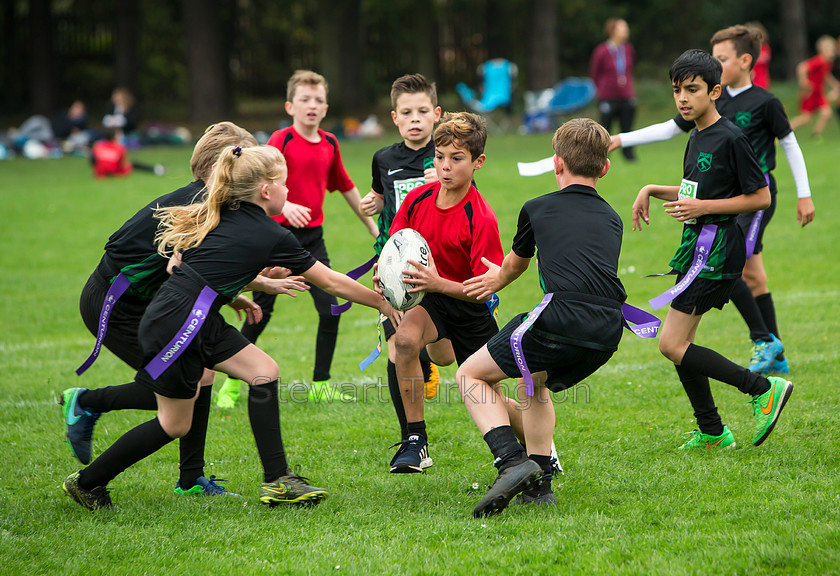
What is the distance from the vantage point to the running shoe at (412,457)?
4.43m

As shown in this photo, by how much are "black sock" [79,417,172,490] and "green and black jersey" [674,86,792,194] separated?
3934 millimetres

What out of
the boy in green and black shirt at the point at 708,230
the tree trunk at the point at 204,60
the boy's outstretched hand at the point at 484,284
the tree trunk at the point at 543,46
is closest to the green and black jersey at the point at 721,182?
the boy in green and black shirt at the point at 708,230

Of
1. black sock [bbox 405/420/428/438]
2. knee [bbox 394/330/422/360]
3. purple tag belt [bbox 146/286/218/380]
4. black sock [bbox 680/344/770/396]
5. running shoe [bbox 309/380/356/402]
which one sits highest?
purple tag belt [bbox 146/286/218/380]

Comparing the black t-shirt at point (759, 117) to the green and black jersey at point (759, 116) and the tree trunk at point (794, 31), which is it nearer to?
the green and black jersey at point (759, 116)

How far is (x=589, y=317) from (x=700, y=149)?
1.44 metres

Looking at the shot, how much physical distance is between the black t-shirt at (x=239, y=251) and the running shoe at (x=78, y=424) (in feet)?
3.70

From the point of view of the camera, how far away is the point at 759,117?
5664mm

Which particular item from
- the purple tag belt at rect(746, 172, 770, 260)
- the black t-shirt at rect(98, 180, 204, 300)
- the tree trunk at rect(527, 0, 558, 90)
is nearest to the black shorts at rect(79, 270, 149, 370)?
the black t-shirt at rect(98, 180, 204, 300)

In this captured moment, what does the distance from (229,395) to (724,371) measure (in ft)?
11.0

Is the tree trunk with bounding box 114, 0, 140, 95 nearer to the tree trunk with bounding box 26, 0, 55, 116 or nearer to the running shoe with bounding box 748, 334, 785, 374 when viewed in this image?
the tree trunk with bounding box 26, 0, 55, 116

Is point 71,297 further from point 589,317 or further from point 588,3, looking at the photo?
point 588,3

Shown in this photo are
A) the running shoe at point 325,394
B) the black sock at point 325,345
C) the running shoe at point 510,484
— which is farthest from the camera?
the black sock at point 325,345

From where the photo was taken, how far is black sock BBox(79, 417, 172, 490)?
4.09 metres

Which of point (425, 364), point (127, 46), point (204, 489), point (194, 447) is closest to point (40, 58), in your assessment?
point (127, 46)
